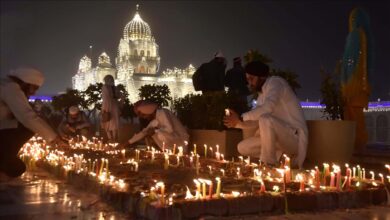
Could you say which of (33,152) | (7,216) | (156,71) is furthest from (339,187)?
(156,71)

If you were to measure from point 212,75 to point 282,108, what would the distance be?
452 cm

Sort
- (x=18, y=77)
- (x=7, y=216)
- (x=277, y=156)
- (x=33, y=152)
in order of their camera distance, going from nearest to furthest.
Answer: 1. (x=7, y=216)
2. (x=18, y=77)
3. (x=277, y=156)
4. (x=33, y=152)

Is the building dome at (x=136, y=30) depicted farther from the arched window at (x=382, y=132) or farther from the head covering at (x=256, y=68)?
the head covering at (x=256, y=68)

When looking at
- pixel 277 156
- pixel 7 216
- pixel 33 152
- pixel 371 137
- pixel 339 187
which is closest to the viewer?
pixel 7 216

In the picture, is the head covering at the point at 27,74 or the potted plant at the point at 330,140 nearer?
the head covering at the point at 27,74

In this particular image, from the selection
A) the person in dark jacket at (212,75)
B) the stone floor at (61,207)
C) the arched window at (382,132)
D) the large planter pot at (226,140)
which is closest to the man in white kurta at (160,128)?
the large planter pot at (226,140)

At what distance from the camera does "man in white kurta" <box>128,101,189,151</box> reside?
29.1 feet

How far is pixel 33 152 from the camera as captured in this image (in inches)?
323

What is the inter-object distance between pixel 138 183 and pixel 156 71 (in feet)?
258

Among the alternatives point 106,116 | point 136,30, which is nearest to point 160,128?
point 106,116

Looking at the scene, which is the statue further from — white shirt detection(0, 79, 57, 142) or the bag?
white shirt detection(0, 79, 57, 142)

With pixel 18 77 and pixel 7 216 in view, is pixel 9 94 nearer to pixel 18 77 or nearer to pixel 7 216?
pixel 18 77

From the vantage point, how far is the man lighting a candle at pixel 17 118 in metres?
5.32

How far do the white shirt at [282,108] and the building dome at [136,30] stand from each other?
241 ft
